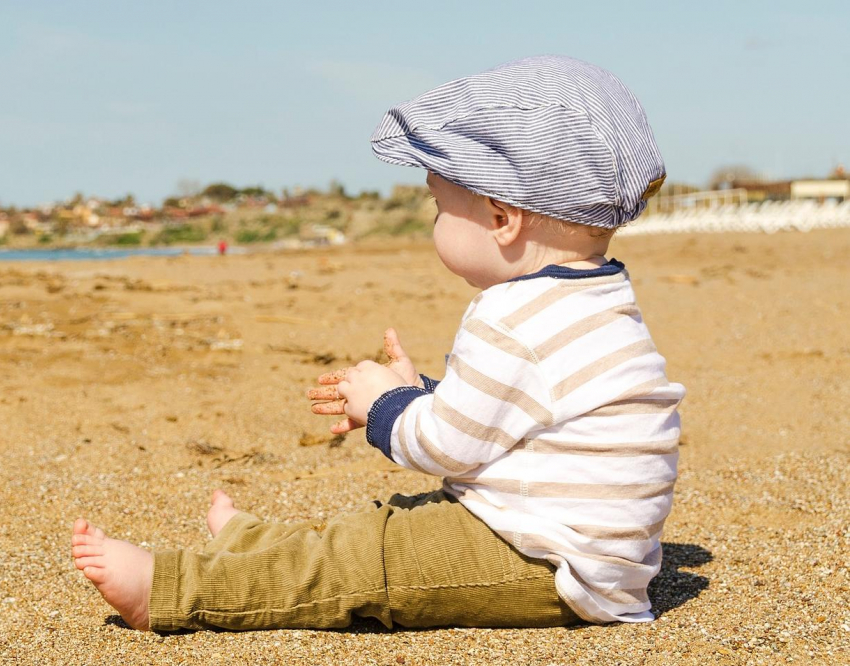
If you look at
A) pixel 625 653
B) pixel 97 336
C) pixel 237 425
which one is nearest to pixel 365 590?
pixel 625 653

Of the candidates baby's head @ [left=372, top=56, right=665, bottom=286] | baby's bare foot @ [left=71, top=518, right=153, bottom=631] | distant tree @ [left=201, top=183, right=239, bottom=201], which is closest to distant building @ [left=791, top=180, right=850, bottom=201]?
distant tree @ [left=201, top=183, right=239, bottom=201]

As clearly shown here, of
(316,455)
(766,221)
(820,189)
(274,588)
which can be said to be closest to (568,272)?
(274,588)

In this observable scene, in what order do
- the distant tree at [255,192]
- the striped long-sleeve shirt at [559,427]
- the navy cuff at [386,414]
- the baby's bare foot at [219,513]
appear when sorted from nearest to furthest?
the striped long-sleeve shirt at [559,427] → the navy cuff at [386,414] → the baby's bare foot at [219,513] → the distant tree at [255,192]

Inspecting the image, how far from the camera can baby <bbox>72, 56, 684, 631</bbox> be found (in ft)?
5.38

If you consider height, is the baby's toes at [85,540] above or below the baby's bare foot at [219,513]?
above

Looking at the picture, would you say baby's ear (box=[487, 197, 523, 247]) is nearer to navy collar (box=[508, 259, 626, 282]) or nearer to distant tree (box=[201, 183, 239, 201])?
navy collar (box=[508, 259, 626, 282])

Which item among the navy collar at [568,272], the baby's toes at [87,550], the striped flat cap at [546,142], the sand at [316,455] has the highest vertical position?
the striped flat cap at [546,142]

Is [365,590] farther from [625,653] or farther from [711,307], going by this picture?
[711,307]

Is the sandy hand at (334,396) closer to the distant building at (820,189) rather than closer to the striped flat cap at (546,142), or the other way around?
the striped flat cap at (546,142)

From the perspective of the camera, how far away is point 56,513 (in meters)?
2.43

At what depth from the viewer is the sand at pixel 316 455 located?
1.71 meters

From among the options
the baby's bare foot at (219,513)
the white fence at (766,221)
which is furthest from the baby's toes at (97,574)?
the white fence at (766,221)

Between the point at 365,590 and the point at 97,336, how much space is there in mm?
3773

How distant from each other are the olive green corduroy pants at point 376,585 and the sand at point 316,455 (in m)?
0.04
